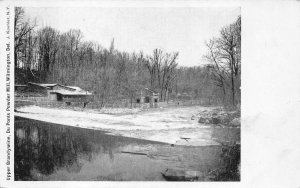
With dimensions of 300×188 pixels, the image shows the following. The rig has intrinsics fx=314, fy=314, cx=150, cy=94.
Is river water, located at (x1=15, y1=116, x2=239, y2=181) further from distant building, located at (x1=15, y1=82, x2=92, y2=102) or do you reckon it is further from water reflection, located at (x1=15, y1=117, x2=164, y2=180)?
distant building, located at (x1=15, y1=82, x2=92, y2=102)

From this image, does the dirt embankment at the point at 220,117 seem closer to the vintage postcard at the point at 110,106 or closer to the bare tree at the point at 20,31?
the vintage postcard at the point at 110,106

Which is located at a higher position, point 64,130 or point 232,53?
point 232,53

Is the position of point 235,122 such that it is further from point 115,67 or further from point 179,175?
point 115,67

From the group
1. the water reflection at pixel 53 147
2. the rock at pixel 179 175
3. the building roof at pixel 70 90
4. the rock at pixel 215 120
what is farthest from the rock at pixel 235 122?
the building roof at pixel 70 90

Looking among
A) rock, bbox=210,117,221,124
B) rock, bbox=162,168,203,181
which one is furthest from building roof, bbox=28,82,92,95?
rock, bbox=210,117,221,124
